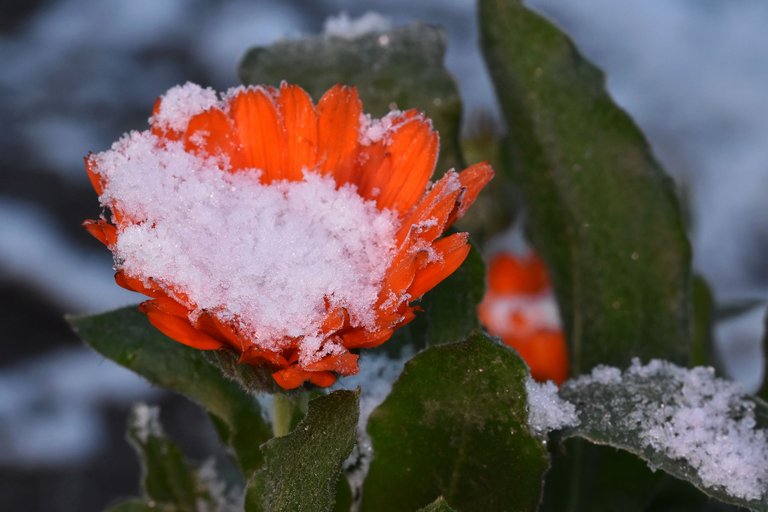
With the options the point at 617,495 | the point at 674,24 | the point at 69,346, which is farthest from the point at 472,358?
the point at 674,24

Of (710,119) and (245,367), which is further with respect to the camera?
(710,119)

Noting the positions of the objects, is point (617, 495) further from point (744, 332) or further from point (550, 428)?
point (744, 332)

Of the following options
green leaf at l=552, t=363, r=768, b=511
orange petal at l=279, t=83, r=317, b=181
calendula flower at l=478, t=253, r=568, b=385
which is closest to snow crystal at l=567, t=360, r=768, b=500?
green leaf at l=552, t=363, r=768, b=511

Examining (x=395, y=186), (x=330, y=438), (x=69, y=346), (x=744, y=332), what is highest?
(x=744, y=332)

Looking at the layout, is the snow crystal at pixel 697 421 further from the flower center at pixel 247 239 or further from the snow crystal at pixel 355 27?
the snow crystal at pixel 355 27

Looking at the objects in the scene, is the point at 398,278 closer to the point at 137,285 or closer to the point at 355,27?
the point at 137,285

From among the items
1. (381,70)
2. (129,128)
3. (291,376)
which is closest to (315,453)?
(291,376)

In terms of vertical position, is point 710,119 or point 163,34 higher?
point 710,119
